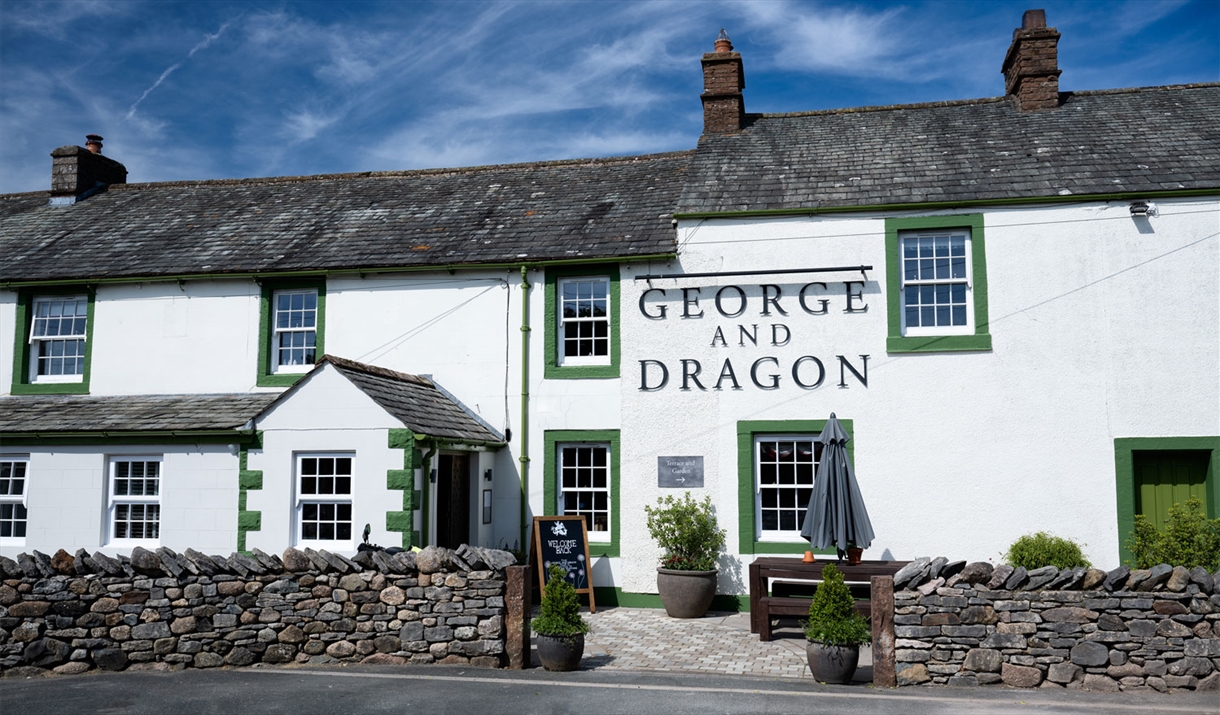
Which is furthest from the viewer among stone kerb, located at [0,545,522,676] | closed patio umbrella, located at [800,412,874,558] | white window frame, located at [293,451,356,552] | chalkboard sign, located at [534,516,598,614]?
chalkboard sign, located at [534,516,598,614]

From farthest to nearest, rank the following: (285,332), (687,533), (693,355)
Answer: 1. (285,332)
2. (693,355)
3. (687,533)

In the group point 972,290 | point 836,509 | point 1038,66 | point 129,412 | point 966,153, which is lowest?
point 836,509

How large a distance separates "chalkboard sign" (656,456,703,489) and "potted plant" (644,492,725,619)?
0.20 metres

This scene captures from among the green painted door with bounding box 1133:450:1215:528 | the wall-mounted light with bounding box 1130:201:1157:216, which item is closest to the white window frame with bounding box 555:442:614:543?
the green painted door with bounding box 1133:450:1215:528

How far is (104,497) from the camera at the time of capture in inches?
563

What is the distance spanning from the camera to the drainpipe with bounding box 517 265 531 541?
14.7 m

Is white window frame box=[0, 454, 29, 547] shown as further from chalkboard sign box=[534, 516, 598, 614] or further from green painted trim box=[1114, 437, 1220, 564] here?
green painted trim box=[1114, 437, 1220, 564]

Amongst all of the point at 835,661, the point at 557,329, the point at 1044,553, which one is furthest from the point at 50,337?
the point at 1044,553

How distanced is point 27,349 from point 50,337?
538 mm

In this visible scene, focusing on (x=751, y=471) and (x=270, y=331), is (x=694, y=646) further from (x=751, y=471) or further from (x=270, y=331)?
(x=270, y=331)

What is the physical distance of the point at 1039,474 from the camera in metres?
13.2

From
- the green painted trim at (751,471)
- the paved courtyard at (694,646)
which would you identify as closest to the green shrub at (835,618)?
the paved courtyard at (694,646)

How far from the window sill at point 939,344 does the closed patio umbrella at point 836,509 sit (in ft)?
7.50

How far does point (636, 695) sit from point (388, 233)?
10275 mm
